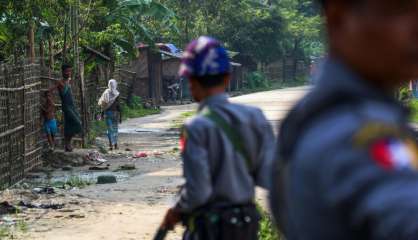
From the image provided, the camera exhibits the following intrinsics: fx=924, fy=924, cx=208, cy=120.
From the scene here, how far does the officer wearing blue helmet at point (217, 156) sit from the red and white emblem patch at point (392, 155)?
90.3 inches

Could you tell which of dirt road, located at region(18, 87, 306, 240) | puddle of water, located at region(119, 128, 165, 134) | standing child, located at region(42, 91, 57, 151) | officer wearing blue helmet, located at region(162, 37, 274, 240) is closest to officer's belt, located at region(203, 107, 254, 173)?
officer wearing blue helmet, located at region(162, 37, 274, 240)

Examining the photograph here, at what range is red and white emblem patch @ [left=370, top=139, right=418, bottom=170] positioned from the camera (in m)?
1.46

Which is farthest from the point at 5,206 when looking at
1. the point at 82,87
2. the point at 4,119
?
the point at 82,87

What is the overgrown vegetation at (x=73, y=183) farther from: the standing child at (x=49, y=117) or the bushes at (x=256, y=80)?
the bushes at (x=256, y=80)

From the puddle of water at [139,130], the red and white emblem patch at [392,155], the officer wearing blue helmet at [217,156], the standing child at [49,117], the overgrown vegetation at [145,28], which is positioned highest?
the overgrown vegetation at [145,28]

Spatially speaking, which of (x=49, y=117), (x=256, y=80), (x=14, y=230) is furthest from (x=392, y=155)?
(x=256, y=80)

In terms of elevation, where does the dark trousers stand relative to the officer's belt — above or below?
below

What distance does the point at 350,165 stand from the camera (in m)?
1.45

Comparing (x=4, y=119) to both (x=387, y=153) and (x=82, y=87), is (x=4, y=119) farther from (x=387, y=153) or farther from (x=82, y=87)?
(x=387, y=153)

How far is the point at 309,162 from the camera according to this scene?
1.52 metres

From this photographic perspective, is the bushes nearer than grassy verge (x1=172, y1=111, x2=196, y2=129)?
No

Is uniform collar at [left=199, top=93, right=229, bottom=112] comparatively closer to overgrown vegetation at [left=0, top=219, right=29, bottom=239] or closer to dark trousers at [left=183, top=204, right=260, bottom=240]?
dark trousers at [left=183, top=204, right=260, bottom=240]

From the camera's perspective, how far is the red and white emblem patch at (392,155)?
146cm

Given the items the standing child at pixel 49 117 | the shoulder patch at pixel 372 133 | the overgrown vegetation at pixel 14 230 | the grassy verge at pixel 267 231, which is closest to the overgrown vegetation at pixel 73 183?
the standing child at pixel 49 117
